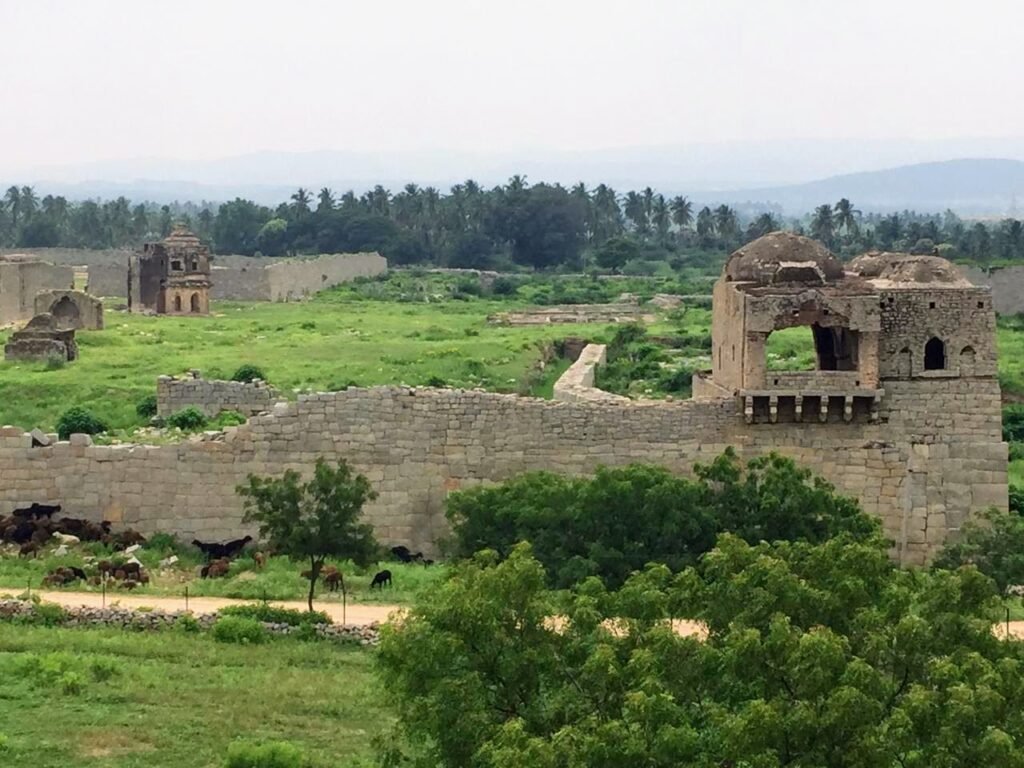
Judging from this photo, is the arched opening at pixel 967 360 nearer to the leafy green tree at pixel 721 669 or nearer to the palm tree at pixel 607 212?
the leafy green tree at pixel 721 669

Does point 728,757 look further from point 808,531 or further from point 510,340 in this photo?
point 510,340

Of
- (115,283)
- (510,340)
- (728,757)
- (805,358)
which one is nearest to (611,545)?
(728,757)

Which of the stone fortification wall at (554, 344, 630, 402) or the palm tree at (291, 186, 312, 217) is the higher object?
the palm tree at (291, 186, 312, 217)

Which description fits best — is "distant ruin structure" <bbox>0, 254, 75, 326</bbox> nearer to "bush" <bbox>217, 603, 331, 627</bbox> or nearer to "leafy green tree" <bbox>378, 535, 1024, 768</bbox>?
"bush" <bbox>217, 603, 331, 627</bbox>

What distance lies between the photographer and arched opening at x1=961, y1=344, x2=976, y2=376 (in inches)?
943

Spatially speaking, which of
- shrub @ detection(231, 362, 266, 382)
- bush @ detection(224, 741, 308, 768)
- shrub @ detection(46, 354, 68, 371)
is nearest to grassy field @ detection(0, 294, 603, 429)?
shrub @ detection(46, 354, 68, 371)

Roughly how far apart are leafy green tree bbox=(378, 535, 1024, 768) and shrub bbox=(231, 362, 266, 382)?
22.5 metres

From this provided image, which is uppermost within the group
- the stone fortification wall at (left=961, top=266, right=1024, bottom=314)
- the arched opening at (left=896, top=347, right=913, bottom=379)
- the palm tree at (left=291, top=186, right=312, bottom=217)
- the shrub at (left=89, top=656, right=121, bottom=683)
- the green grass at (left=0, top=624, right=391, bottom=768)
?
the palm tree at (left=291, top=186, right=312, bottom=217)

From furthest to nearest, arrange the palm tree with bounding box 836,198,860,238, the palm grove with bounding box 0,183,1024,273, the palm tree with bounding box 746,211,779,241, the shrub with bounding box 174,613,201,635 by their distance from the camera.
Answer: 1. the palm tree with bounding box 746,211,779,241
2. the palm tree with bounding box 836,198,860,238
3. the palm grove with bounding box 0,183,1024,273
4. the shrub with bounding box 174,613,201,635

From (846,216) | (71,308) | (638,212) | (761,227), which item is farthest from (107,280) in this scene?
(638,212)

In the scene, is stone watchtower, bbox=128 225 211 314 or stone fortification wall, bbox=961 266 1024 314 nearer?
stone watchtower, bbox=128 225 211 314

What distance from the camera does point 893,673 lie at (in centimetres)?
1233

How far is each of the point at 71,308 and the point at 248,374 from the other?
45.7 feet

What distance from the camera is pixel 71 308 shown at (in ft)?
159
